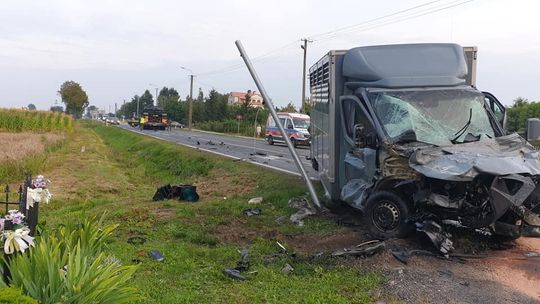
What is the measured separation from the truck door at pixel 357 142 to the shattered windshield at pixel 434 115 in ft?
0.84

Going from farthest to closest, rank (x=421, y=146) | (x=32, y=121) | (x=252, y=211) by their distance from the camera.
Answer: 1. (x=32, y=121)
2. (x=252, y=211)
3. (x=421, y=146)

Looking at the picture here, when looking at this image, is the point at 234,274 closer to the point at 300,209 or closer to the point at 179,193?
the point at 300,209

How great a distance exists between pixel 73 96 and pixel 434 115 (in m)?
89.5

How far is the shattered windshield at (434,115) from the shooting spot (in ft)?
23.2

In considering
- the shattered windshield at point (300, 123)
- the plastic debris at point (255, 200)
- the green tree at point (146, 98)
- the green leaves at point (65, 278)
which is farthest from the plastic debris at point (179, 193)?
the green tree at point (146, 98)

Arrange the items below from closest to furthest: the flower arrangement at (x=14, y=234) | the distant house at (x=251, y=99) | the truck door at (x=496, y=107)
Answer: the flower arrangement at (x=14, y=234), the truck door at (x=496, y=107), the distant house at (x=251, y=99)

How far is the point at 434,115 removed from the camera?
7.39 m

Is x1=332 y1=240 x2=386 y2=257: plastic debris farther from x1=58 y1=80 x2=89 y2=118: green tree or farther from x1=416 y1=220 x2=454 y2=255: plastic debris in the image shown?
x1=58 y1=80 x2=89 y2=118: green tree

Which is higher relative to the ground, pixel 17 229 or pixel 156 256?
pixel 17 229

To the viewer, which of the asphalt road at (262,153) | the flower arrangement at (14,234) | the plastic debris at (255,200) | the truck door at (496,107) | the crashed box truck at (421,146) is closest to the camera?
the flower arrangement at (14,234)

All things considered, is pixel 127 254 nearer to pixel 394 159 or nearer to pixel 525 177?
pixel 394 159

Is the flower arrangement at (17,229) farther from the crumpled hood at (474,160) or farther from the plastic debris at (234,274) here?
the crumpled hood at (474,160)

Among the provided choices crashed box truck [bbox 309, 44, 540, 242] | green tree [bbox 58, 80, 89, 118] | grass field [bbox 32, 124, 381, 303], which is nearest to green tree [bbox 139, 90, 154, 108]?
green tree [bbox 58, 80, 89, 118]

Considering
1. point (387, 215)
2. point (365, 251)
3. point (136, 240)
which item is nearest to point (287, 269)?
point (365, 251)
